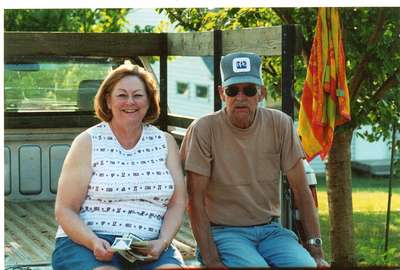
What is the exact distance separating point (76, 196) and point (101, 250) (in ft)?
0.85

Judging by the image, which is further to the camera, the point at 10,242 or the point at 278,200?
the point at 10,242

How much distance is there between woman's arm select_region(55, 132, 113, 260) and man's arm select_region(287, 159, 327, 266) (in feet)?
2.88

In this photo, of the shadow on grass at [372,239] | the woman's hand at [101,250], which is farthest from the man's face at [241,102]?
the shadow on grass at [372,239]

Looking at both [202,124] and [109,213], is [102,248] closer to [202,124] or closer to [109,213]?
[109,213]

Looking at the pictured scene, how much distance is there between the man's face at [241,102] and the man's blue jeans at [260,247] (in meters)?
0.45

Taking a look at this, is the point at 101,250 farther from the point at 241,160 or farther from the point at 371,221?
the point at 371,221

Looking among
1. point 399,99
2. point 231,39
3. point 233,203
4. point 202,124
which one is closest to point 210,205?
point 233,203

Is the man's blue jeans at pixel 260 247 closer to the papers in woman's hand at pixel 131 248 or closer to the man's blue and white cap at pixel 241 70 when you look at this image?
the papers in woman's hand at pixel 131 248

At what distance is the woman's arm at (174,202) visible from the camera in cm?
385

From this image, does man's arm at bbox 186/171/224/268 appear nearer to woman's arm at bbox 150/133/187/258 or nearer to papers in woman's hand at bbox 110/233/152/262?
woman's arm at bbox 150/133/187/258

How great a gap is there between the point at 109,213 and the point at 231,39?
1.58 m

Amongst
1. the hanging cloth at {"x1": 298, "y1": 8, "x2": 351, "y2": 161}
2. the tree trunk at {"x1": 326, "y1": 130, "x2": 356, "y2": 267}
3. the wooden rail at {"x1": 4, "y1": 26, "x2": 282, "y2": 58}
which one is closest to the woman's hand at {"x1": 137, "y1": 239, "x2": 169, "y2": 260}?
the hanging cloth at {"x1": 298, "y1": 8, "x2": 351, "y2": 161}

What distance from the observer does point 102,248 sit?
367 cm

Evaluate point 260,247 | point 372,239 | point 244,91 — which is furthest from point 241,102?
point 372,239
